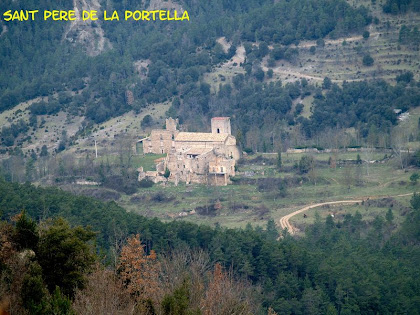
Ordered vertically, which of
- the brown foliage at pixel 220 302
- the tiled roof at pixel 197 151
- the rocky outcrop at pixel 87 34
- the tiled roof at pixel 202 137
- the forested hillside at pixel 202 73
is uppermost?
the rocky outcrop at pixel 87 34

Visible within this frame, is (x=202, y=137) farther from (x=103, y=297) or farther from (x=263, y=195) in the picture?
(x=103, y=297)

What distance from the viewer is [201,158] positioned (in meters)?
69.9

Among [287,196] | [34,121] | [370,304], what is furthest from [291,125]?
[370,304]

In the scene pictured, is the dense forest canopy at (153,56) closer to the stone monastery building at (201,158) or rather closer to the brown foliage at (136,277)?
the stone monastery building at (201,158)

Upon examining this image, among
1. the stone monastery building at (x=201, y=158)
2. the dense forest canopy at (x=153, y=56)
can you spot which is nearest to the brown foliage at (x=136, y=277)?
the stone monastery building at (x=201, y=158)

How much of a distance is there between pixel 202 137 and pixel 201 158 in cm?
379

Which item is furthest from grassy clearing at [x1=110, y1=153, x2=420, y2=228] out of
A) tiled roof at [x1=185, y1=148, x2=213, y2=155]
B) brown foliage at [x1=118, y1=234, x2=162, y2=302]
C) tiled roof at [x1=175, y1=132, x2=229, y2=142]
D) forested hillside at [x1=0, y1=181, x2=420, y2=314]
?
brown foliage at [x1=118, y1=234, x2=162, y2=302]

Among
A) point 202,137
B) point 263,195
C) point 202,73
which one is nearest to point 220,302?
point 263,195

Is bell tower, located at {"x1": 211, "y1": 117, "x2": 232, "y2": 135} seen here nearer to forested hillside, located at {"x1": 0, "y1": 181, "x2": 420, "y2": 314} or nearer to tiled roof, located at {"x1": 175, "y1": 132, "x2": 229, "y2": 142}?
tiled roof, located at {"x1": 175, "y1": 132, "x2": 229, "y2": 142}

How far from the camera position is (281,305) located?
147 feet

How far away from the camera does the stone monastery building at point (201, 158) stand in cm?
7006

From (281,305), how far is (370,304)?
16.1 ft

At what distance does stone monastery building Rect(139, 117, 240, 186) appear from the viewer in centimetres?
7006

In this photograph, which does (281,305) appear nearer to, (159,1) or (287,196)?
(287,196)
